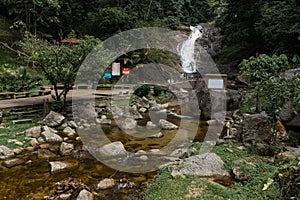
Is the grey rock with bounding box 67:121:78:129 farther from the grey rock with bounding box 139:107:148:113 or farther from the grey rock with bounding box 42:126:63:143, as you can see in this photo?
the grey rock with bounding box 139:107:148:113

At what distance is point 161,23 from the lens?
23.4m

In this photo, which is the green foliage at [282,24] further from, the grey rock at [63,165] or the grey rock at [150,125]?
the grey rock at [63,165]

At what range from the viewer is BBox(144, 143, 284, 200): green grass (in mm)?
4461

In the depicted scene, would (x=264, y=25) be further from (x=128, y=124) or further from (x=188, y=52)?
(x=128, y=124)

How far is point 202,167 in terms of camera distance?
5.51 meters

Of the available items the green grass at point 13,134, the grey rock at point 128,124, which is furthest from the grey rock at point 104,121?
the green grass at point 13,134

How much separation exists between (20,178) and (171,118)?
25.6 feet

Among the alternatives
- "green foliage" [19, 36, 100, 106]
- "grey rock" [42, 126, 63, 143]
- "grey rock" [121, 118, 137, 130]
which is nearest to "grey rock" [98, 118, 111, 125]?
"grey rock" [121, 118, 137, 130]

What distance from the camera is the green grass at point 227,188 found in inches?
176

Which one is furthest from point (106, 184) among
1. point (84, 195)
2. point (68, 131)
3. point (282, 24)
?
point (282, 24)

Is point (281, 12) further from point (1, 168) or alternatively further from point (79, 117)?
point (1, 168)

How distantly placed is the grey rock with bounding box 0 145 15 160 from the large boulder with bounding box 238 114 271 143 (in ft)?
22.5

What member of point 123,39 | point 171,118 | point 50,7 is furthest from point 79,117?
point 50,7

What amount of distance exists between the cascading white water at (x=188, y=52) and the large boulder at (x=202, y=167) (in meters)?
19.8
